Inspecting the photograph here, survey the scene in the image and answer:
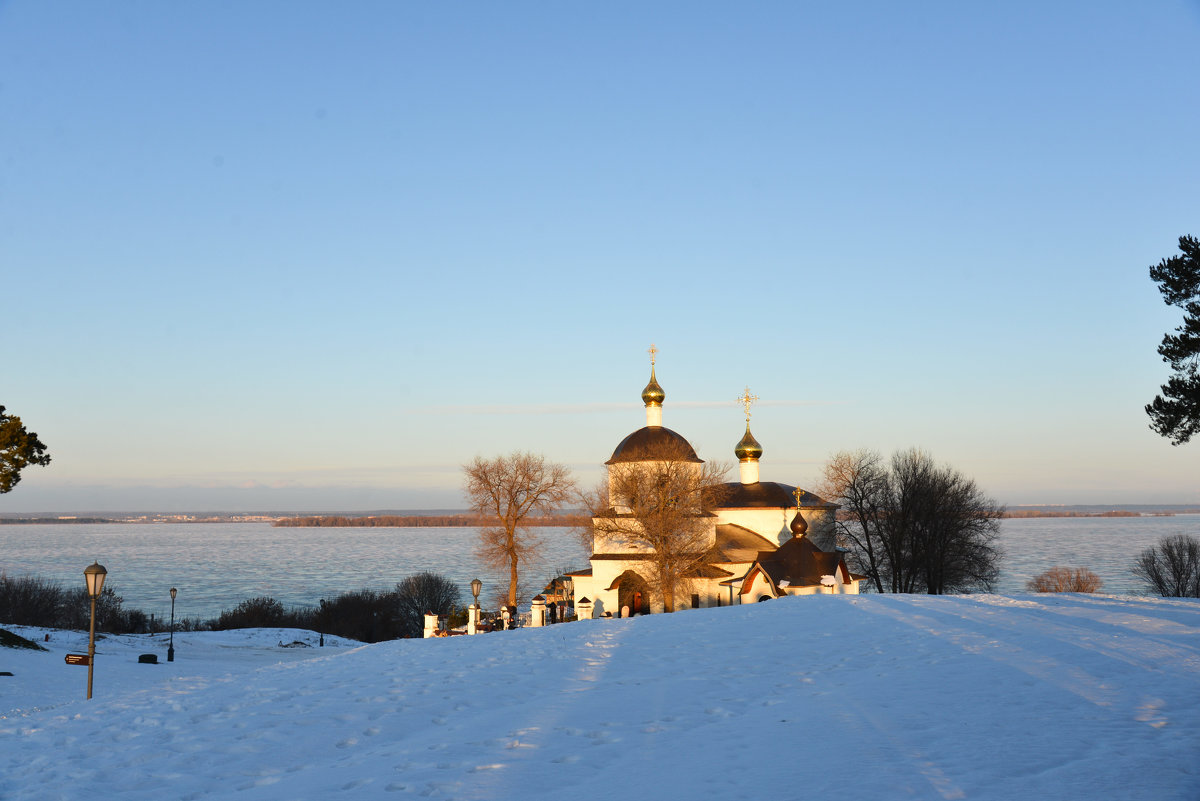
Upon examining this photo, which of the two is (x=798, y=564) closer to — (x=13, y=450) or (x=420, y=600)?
(x=13, y=450)

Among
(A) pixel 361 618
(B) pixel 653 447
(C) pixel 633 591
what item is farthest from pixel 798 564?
(A) pixel 361 618

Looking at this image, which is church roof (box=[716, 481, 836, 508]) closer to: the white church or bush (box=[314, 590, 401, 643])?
the white church

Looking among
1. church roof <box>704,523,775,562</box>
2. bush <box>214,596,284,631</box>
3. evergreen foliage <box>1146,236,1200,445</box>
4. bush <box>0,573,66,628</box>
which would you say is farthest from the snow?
bush <box>214,596,284,631</box>

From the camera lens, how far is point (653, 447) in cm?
3788

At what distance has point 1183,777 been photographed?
616 centimetres

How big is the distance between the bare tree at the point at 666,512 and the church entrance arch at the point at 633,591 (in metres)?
0.71

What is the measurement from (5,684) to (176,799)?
18.3m

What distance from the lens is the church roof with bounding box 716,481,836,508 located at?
133 ft

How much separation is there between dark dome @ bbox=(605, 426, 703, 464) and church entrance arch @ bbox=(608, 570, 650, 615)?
210 inches

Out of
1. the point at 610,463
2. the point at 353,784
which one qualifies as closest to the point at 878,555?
the point at 610,463

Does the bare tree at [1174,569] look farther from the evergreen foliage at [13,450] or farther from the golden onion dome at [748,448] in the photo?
the evergreen foliage at [13,450]

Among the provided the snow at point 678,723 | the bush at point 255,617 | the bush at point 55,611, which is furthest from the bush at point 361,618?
the snow at point 678,723

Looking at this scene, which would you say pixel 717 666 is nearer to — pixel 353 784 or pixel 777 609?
pixel 353 784

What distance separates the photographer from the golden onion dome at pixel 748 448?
4284 centimetres
